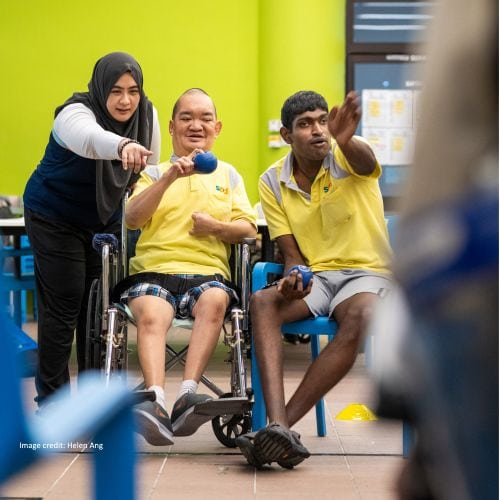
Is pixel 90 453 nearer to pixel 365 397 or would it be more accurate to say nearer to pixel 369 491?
pixel 365 397

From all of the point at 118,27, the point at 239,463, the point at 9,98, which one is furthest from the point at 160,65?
the point at 239,463

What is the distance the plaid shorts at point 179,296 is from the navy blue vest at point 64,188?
39 centimetres

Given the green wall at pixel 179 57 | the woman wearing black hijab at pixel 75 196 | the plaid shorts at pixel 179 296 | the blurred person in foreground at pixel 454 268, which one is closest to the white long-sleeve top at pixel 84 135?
the woman wearing black hijab at pixel 75 196

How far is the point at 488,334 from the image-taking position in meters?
0.74

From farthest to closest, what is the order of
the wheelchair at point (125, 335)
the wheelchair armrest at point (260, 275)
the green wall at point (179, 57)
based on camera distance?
the green wall at point (179, 57)
the wheelchair armrest at point (260, 275)
the wheelchair at point (125, 335)

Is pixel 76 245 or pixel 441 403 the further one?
pixel 76 245

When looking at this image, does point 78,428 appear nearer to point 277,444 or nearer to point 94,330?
point 277,444

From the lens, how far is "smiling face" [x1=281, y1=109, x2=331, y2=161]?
3.52 m

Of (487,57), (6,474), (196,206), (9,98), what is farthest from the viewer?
(9,98)

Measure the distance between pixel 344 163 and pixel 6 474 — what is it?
264 cm

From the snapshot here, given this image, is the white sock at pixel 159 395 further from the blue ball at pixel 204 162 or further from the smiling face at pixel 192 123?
the smiling face at pixel 192 123

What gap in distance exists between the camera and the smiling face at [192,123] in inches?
148

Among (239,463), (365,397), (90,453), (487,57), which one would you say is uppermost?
(487,57)

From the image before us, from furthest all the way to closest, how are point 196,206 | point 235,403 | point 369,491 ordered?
1. point 196,206
2. point 235,403
3. point 369,491
